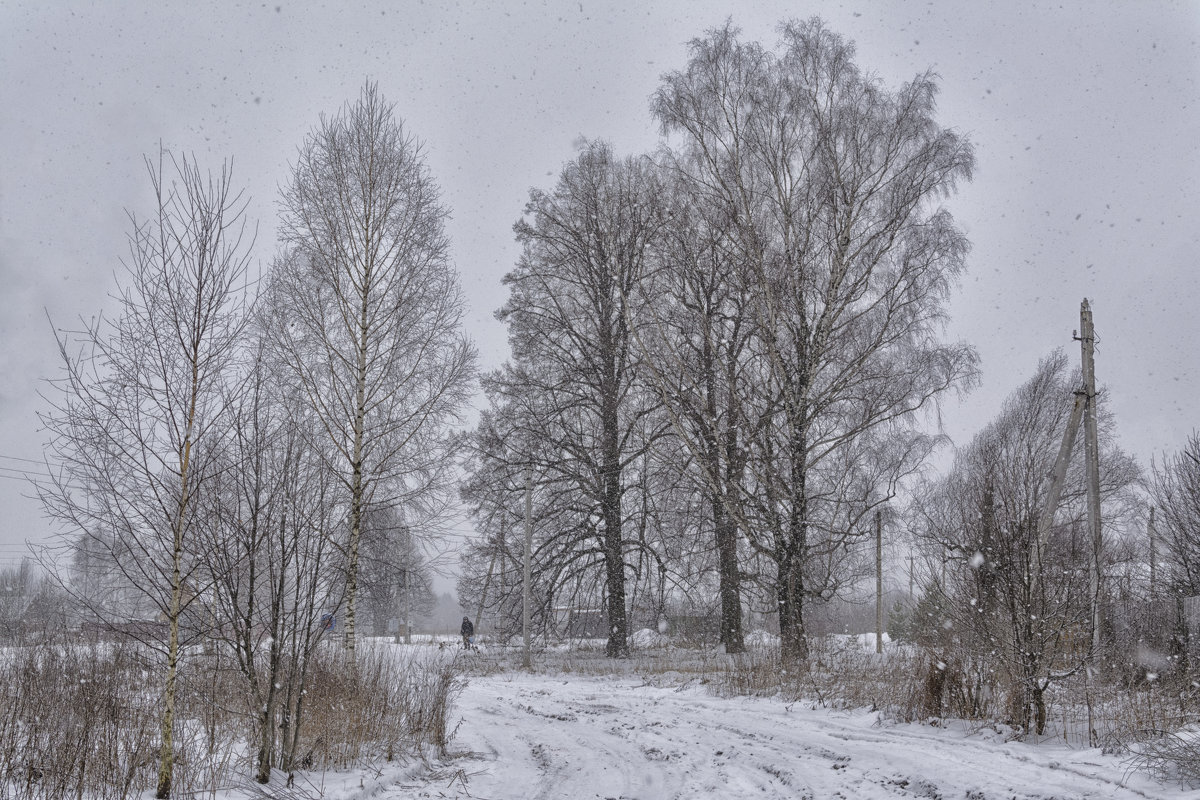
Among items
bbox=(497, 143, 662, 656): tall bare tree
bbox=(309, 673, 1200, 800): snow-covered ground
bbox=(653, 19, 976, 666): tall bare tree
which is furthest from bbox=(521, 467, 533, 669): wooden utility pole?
bbox=(309, 673, 1200, 800): snow-covered ground

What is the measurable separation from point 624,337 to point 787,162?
651 cm

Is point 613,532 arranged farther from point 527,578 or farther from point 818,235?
point 818,235

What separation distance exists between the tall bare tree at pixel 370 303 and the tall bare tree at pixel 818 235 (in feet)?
18.6

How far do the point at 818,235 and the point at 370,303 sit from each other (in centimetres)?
815

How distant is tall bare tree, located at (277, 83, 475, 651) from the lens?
1198 cm

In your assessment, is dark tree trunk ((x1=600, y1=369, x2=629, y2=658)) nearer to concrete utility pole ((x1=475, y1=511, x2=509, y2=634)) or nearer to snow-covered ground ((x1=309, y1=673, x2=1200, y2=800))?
concrete utility pole ((x1=475, y1=511, x2=509, y2=634))

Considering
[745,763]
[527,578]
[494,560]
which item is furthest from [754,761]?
[494,560]

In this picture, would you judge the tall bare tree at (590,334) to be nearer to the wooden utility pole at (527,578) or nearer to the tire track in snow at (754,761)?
the wooden utility pole at (527,578)

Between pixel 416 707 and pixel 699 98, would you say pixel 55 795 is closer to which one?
pixel 416 707

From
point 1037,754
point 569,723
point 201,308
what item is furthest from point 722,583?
point 201,308

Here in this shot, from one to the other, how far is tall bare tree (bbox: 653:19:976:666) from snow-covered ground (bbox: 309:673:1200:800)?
5138mm

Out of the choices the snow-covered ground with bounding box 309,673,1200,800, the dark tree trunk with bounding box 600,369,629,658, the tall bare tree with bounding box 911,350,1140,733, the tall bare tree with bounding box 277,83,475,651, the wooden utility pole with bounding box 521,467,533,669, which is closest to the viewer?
the snow-covered ground with bounding box 309,673,1200,800

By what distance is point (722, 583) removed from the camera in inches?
728

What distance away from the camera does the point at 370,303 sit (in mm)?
12203
